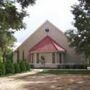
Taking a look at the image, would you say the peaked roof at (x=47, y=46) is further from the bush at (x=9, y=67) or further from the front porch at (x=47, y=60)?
the bush at (x=9, y=67)

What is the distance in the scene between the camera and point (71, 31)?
1895 inches

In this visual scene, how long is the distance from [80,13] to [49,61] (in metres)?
15.6

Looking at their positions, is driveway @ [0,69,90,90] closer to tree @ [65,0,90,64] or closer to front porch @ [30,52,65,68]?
tree @ [65,0,90,64]

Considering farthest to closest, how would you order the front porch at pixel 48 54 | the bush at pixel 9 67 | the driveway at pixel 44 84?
the front porch at pixel 48 54 < the bush at pixel 9 67 < the driveway at pixel 44 84

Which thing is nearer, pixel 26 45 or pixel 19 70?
pixel 19 70

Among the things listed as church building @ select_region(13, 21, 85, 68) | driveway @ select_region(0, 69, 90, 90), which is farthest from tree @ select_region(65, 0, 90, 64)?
driveway @ select_region(0, 69, 90, 90)

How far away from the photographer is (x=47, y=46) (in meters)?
58.5

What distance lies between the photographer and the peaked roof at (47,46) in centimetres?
5781

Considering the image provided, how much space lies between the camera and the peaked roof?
57812 mm

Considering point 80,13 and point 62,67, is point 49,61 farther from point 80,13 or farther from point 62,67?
point 80,13

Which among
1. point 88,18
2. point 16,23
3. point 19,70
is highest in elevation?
point 88,18

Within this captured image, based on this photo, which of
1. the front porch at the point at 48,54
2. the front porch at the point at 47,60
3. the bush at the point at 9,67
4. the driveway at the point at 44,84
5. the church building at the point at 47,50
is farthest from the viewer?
the church building at the point at 47,50

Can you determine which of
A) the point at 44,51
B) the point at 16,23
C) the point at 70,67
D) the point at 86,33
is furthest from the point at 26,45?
the point at 16,23

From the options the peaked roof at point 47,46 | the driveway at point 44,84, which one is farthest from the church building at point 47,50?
the driveway at point 44,84
